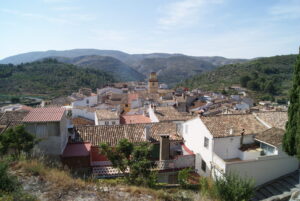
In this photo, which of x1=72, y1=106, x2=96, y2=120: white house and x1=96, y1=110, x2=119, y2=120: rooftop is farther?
x1=72, y1=106, x2=96, y2=120: white house

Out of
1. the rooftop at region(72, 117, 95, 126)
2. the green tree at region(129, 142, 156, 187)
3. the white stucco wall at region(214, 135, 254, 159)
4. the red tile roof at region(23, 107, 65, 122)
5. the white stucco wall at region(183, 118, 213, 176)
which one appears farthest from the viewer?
the rooftop at region(72, 117, 95, 126)

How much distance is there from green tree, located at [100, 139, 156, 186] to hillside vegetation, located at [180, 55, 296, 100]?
76.2 metres

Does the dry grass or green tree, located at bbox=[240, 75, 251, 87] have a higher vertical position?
green tree, located at bbox=[240, 75, 251, 87]

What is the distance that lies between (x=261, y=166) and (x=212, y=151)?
318cm

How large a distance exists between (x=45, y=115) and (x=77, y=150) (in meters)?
3.06

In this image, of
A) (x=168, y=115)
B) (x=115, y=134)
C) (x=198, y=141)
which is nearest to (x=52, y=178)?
(x=115, y=134)

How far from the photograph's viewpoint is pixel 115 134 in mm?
18891

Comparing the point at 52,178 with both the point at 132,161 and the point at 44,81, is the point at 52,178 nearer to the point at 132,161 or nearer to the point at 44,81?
the point at 132,161

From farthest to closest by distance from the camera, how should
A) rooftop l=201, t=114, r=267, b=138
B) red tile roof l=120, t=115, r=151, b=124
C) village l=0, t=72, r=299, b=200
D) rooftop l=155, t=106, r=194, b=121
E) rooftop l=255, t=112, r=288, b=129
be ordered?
red tile roof l=120, t=115, r=151, b=124 → rooftop l=155, t=106, r=194, b=121 → rooftop l=255, t=112, r=288, b=129 → rooftop l=201, t=114, r=267, b=138 → village l=0, t=72, r=299, b=200

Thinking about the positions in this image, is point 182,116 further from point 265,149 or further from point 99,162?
point 99,162

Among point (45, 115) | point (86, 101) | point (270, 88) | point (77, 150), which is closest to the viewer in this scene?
point (45, 115)

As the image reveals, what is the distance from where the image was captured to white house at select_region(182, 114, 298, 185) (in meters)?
15.4

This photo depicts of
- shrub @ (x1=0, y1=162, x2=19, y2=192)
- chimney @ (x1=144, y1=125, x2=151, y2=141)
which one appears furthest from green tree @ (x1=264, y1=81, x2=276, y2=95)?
shrub @ (x1=0, y1=162, x2=19, y2=192)

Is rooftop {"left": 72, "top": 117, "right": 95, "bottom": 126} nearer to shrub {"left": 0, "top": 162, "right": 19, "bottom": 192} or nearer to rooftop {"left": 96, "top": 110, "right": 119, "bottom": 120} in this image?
rooftop {"left": 96, "top": 110, "right": 119, "bottom": 120}
